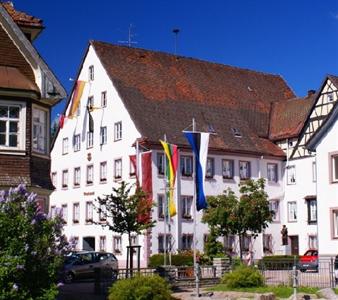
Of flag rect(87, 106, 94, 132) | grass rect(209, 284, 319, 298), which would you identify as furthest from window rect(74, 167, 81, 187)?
grass rect(209, 284, 319, 298)

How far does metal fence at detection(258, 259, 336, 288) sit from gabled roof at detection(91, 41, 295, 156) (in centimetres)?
1982

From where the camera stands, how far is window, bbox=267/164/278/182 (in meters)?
58.3

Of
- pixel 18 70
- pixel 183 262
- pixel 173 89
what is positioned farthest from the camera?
pixel 173 89

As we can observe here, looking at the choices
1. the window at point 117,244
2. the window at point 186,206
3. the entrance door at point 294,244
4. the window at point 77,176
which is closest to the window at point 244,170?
the window at point 186,206

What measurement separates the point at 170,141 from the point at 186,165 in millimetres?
2300

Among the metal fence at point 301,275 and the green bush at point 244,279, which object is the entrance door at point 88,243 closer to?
the metal fence at point 301,275

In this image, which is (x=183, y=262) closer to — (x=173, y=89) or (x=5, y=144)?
(x=173, y=89)

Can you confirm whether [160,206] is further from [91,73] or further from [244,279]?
[244,279]

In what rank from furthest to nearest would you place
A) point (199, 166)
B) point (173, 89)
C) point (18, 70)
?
point (173, 89) → point (199, 166) → point (18, 70)

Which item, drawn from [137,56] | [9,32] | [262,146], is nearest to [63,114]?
[137,56]

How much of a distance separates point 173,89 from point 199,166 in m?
21.9

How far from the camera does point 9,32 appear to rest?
25.5 meters

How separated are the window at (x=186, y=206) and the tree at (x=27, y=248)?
A: 3415 centimetres

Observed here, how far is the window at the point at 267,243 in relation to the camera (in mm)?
56509
